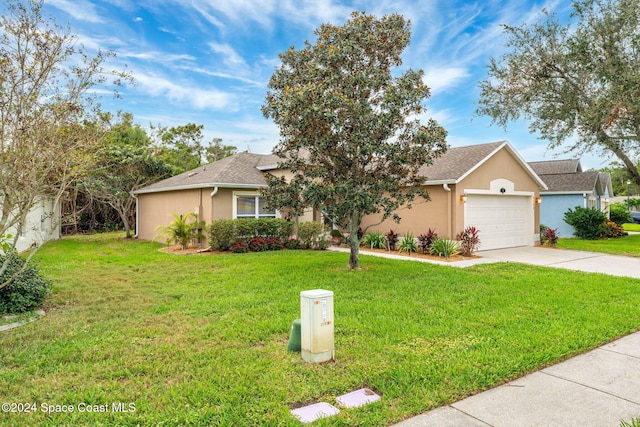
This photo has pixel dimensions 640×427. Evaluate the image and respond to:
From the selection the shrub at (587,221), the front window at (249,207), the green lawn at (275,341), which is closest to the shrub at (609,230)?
the shrub at (587,221)

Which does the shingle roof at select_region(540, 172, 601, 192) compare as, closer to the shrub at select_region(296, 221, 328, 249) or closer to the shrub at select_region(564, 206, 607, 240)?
the shrub at select_region(564, 206, 607, 240)

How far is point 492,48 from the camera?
18125 mm

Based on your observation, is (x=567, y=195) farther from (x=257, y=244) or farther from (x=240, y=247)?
(x=240, y=247)

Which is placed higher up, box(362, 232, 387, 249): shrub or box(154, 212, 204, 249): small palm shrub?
box(154, 212, 204, 249): small palm shrub

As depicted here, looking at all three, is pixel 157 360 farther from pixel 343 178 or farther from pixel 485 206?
pixel 485 206

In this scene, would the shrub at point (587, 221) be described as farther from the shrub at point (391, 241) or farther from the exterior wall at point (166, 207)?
the exterior wall at point (166, 207)

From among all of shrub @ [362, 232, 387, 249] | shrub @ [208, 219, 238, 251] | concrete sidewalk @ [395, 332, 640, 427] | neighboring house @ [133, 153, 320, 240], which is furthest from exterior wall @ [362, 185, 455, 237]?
concrete sidewalk @ [395, 332, 640, 427]

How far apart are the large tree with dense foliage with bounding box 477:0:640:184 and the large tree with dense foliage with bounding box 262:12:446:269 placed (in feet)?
34.3

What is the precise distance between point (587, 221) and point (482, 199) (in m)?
8.64

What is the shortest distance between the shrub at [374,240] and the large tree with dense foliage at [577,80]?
9.07 m

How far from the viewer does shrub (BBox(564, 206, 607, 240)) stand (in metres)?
19.2

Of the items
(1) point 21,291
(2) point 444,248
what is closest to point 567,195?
(2) point 444,248

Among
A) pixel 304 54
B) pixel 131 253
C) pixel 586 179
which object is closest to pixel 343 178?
pixel 304 54

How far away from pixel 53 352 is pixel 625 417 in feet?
19.0
